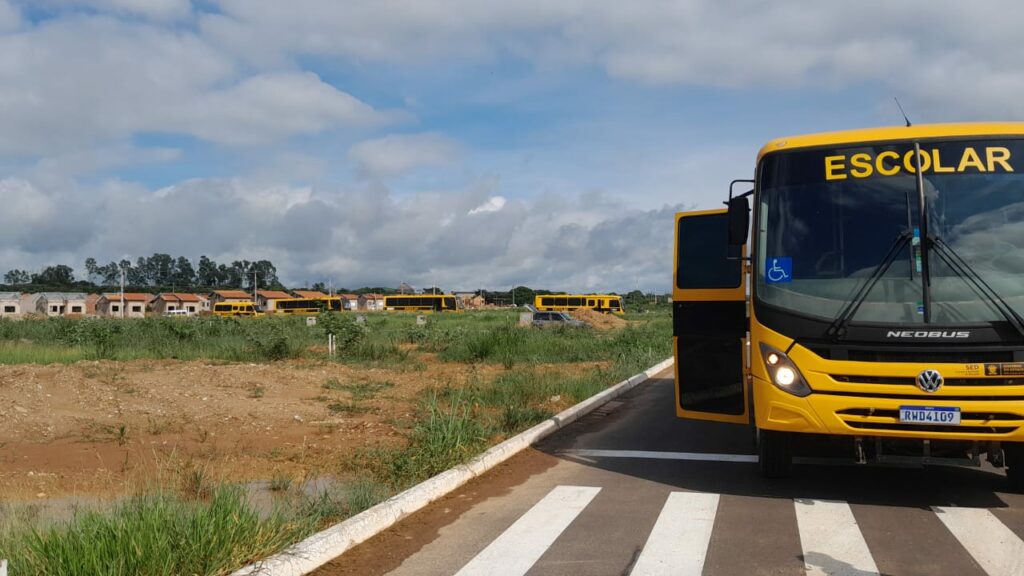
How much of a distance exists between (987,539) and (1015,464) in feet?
5.38

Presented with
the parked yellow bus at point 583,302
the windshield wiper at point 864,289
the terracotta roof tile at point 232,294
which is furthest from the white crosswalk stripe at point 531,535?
the terracotta roof tile at point 232,294

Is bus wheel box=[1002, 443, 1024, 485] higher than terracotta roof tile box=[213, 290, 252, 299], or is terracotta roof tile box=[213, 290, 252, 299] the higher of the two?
terracotta roof tile box=[213, 290, 252, 299]

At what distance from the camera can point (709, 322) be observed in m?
8.74

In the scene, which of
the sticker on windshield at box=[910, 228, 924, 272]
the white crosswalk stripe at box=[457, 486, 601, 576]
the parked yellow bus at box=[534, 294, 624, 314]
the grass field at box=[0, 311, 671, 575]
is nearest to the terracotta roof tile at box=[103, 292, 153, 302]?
the parked yellow bus at box=[534, 294, 624, 314]

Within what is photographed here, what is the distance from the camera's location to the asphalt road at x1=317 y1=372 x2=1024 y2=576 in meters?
5.36

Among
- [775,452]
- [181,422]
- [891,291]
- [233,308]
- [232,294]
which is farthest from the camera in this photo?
[232,294]

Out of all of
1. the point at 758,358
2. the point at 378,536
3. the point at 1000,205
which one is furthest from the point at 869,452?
the point at 378,536

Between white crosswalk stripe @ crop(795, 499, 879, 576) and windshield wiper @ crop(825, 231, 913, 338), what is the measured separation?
4.82 feet

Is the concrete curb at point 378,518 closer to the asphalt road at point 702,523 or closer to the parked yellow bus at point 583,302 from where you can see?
the asphalt road at point 702,523

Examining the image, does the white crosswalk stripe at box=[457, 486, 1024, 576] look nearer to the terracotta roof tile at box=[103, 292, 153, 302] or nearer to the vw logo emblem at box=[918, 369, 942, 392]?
the vw logo emblem at box=[918, 369, 942, 392]

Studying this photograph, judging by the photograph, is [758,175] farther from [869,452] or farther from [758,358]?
[869,452]

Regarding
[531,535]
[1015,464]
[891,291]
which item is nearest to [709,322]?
[891,291]

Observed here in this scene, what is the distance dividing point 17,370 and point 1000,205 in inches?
772

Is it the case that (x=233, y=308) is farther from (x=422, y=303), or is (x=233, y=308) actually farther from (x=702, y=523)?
(x=702, y=523)
